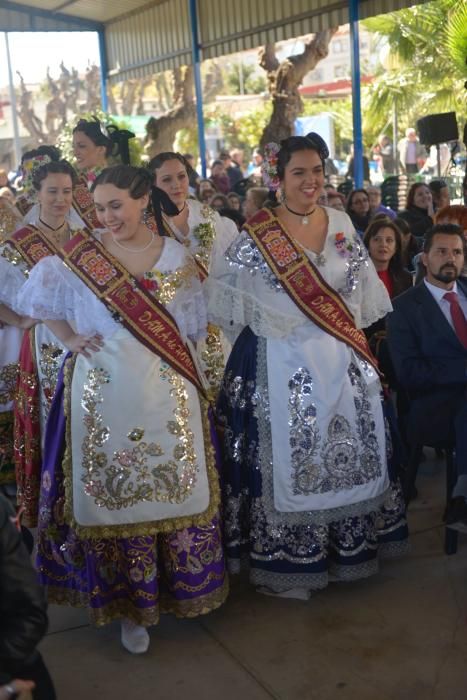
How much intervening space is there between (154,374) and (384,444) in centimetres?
102

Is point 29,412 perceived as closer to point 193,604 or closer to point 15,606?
point 193,604

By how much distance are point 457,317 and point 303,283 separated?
110 centimetres

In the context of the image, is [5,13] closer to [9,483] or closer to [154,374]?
[9,483]

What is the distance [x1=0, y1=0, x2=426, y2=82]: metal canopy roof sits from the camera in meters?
10.7

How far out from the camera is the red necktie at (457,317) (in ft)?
14.2

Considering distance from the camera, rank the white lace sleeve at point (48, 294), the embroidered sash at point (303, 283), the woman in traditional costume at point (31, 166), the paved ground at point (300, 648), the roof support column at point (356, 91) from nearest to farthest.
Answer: the paved ground at point (300, 648) < the white lace sleeve at point (48, 294) < the embroidered sash at point (303, 283) < the woman in traditional costume at point (31, 166) < the roof support column at point (356, 91)

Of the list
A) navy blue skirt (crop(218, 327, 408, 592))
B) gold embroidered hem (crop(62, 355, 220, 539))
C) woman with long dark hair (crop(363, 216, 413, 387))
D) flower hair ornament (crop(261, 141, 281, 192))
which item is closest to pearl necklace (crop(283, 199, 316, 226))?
flower hair ornament (crop(261, 141, 281, 192))

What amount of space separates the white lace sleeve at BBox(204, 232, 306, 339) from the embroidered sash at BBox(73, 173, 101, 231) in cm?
135

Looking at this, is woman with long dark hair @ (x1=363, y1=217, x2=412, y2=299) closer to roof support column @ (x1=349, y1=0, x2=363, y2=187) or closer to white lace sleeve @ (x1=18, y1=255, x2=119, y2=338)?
white lace sleeve @ (x1=18, y1=255, x2=119, y2=338)

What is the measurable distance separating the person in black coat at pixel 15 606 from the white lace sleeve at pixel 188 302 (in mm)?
1593

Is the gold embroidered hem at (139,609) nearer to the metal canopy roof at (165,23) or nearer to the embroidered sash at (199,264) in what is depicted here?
the embroidered sash at (199,264)

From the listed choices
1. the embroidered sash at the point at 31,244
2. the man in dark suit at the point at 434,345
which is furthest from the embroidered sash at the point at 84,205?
the man in dark suit at the point at 434,345

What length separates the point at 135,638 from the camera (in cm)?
334

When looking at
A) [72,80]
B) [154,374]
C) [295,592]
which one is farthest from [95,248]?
[72,80]
